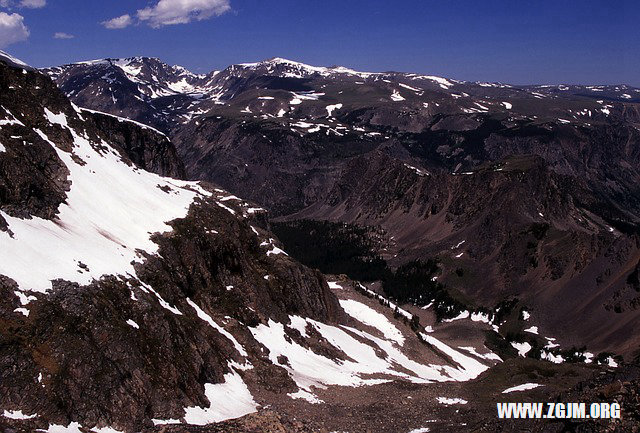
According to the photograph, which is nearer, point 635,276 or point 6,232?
point 6,232

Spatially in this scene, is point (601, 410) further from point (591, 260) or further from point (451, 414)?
point (591, 260)

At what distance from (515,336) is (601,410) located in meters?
132

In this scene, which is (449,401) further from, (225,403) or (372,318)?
(372,318)

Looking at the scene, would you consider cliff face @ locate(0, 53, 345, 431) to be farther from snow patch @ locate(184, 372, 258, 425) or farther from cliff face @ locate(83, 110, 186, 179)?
cliff face @ locate(83, 110, 186, 179)

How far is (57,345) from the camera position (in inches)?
1422

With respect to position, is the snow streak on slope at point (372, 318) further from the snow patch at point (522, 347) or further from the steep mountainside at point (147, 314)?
the snow patch at point (522, 347)

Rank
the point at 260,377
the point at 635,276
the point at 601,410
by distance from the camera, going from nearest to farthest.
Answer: the point at 601,410 → the point at 260,377 → the point at 635,276

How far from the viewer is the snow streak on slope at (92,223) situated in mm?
42219

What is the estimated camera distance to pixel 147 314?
45.6m

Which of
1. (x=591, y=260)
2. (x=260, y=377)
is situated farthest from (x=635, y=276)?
(x=260, y=377)

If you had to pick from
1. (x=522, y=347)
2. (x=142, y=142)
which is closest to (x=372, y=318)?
(x=522, y=347)

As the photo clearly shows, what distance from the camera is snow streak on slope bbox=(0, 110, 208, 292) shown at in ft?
139

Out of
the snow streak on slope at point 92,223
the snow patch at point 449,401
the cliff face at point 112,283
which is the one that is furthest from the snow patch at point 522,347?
the snow streak on slope at point 92,223

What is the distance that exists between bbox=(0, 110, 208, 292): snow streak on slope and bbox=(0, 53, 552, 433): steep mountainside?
7.6 inches
